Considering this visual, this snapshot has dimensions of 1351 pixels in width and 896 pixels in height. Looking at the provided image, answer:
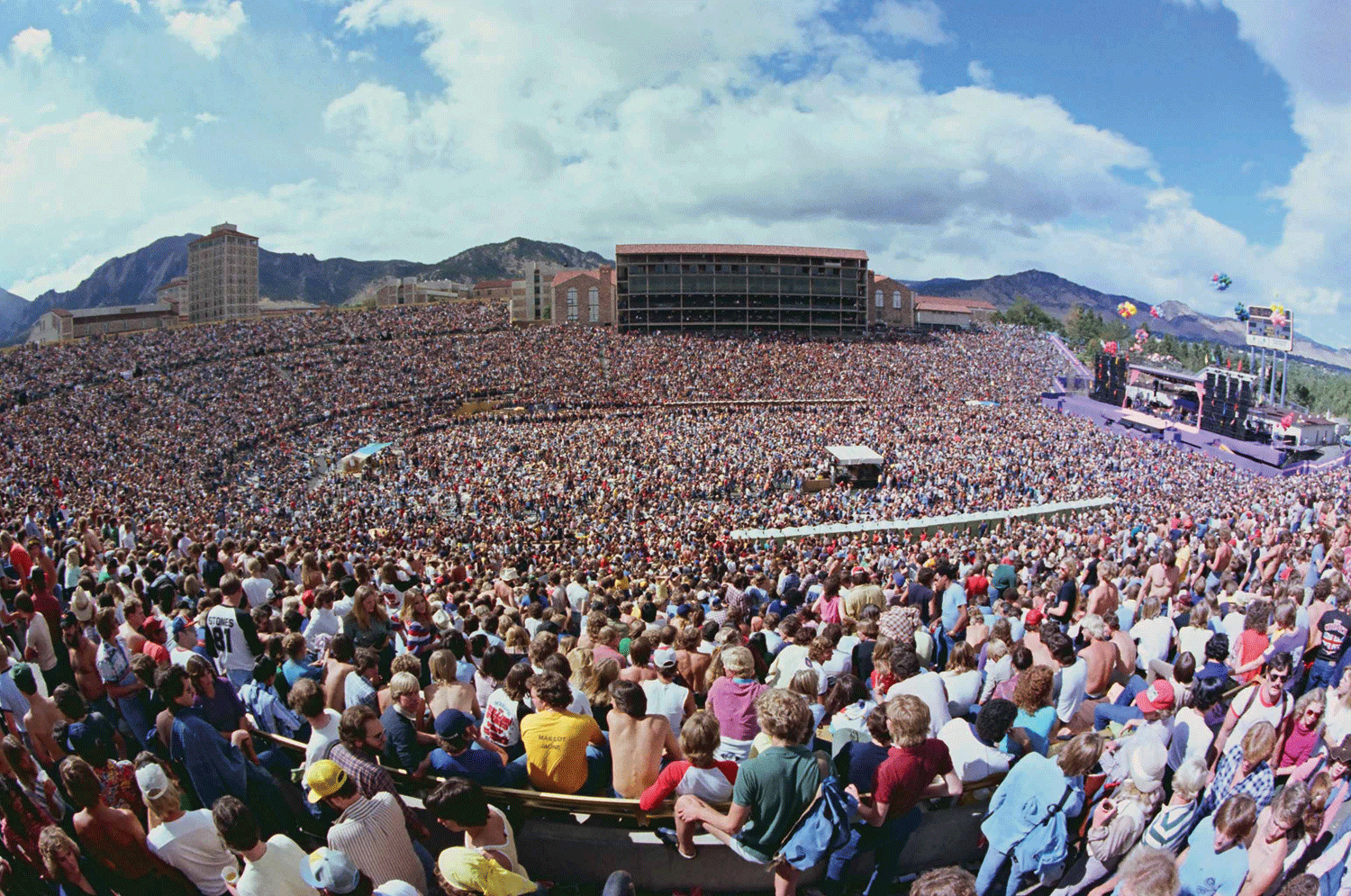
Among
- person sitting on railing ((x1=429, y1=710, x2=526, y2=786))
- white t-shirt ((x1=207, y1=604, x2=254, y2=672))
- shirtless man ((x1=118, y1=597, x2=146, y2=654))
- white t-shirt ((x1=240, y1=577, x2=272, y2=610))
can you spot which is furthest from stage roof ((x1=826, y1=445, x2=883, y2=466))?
person sitting on railing ((x1=429, y1=710, x2=526, y2=786))

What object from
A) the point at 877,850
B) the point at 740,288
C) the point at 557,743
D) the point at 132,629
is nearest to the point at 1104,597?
the point at 877,850

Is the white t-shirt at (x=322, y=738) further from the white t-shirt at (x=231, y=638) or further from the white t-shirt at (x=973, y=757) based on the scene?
the white t-shirt at (x=973, y=757)

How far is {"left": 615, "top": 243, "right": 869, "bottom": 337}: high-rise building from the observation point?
5856 cm

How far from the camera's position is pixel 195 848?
3.51m

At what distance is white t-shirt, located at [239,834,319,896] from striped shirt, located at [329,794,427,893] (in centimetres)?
16

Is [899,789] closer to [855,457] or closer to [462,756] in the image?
[462,756]

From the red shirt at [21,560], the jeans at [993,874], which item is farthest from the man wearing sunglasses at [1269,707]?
the red shirt at [21,560]

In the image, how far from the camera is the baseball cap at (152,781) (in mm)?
3391

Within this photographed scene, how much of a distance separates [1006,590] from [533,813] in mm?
6029

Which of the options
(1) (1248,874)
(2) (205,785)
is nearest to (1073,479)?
(1) (1248,874)

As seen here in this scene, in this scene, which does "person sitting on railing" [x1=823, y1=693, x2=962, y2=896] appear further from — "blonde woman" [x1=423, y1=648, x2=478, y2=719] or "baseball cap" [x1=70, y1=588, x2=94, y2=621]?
"baseball cap" [x1=70, y1=588, x2=94, y2=621]

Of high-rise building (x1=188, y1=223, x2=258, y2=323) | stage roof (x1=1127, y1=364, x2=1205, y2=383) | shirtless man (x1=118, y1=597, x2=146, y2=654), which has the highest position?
high-rise building (x1=188, y1=223, x2=258, y2=323)

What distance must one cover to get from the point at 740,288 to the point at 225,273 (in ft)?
283

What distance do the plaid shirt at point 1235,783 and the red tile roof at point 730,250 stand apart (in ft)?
186
